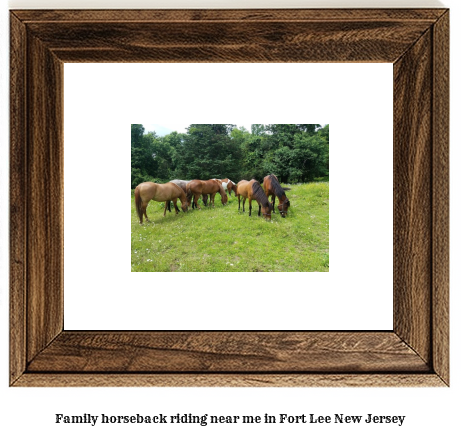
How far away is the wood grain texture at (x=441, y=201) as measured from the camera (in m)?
1.18

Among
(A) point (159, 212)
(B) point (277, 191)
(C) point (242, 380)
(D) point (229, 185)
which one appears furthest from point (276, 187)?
(C) point (242, 380)

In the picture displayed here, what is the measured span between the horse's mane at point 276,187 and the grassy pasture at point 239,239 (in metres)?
0.03

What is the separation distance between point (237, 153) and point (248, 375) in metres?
0.76

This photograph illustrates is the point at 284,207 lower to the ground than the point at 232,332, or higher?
higher

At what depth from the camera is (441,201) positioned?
1.18m

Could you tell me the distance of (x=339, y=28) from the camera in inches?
46.4

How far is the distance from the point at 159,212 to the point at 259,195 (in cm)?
36

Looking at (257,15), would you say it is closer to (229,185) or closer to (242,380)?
(229,185)

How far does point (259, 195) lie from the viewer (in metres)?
1.25

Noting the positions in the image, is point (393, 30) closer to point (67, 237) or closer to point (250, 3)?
point (250, 3)

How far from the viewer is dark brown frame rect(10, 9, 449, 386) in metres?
1.17
